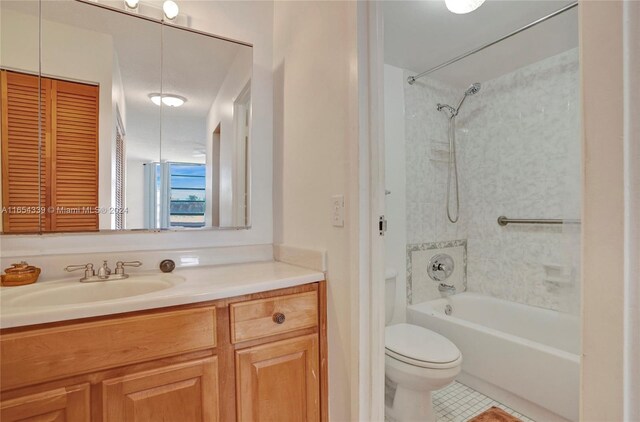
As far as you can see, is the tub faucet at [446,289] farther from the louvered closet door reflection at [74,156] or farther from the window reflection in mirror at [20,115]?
the window reflection in mirror at [20,115]

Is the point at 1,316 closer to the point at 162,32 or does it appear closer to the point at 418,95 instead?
the point at 162,32

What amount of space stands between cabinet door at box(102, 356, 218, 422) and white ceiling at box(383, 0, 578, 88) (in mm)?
1859

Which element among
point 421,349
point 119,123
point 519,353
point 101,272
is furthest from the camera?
point 519,353

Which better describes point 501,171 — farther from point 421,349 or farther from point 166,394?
point 166,394

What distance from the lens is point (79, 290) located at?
109 centimetres

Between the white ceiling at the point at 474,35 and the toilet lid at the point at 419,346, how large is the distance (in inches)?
69.0

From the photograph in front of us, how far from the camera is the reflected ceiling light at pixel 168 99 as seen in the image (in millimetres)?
1390

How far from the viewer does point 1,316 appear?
73 centimetres

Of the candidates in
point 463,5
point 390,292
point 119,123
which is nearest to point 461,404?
point 390,292

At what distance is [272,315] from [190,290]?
292mm

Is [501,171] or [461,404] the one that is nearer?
[461,404]

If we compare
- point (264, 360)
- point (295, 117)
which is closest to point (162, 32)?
point (295, 117)

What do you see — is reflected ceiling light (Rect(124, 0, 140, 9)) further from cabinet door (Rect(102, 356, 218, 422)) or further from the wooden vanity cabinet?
cabinet door (Rect(102, 356, 218, 422))

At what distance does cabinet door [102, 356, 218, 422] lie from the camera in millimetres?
848
